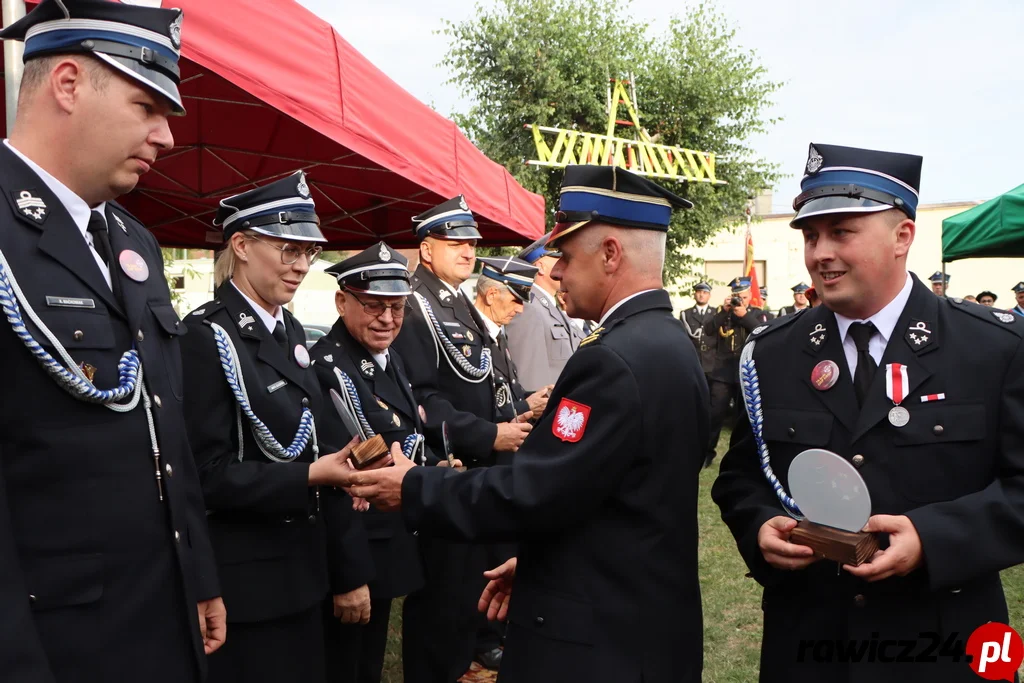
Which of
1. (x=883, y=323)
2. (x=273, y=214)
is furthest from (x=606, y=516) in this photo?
(x=273, y=214)

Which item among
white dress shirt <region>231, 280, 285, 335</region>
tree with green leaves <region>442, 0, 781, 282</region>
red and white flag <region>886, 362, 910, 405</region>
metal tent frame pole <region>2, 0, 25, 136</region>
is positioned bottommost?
red and white flag <region>886, 362, 910, 405</region>

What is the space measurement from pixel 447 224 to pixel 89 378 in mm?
3152

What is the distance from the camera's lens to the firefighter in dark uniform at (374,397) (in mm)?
3436

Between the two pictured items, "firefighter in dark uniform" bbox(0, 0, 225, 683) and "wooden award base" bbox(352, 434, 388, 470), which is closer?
"firefighter in dark uniform" bbox(0, 0, 225, 683)

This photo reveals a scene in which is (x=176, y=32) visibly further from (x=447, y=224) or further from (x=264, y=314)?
(x=447, y=224)

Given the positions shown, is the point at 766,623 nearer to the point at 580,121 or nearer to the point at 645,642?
the point at 645,642

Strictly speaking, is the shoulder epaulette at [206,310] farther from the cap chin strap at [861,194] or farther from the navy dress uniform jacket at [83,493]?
the cap chin strap at [861,194]

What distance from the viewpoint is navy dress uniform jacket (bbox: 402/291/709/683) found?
6.62 feet

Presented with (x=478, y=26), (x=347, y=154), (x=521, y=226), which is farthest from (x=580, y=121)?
(x=347, y=154)

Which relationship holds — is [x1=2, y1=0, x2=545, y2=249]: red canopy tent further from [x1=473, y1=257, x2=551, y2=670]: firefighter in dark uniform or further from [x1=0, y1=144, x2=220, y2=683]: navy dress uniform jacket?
[x1=0, y1=144, x2=220, y2=683]: navy dress uniform jacket

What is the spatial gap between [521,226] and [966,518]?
5.21 m

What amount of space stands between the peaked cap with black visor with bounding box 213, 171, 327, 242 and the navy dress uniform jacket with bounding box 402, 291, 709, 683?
1268mm

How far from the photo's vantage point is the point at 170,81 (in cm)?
195

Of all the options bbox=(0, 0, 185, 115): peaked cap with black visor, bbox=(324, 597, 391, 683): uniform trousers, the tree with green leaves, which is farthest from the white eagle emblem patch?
the tree with green leaves
